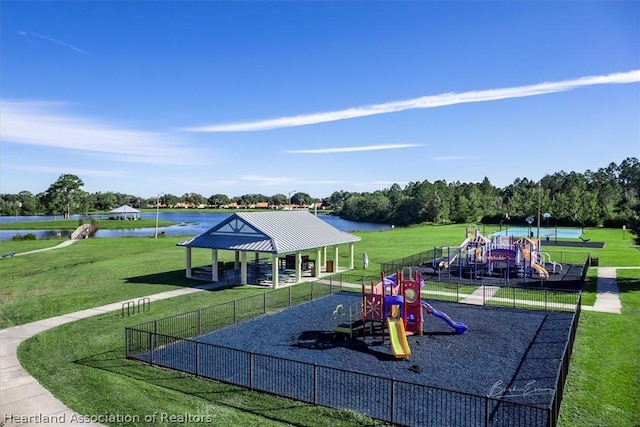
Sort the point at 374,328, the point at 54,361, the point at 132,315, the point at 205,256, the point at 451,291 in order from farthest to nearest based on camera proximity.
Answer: the point at 205,256
the point at 451,291
the point at 132,315
the point at 374,328
the point at 54,361

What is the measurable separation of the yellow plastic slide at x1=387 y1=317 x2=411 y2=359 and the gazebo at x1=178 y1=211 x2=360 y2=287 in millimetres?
11464

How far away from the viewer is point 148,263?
3806 cm

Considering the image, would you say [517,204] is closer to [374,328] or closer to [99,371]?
[374,328]

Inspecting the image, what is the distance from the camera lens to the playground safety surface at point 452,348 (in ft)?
42.0

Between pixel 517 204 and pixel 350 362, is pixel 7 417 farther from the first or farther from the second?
pixel 517 204

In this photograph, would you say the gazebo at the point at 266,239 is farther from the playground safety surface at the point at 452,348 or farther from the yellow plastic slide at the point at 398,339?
the yellow plastic slide at the point at 398,339

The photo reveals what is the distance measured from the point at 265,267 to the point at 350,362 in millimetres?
20312

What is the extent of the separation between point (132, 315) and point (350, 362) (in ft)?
35.4

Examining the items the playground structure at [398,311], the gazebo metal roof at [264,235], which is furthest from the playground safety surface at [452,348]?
the gazebo metal roof at [264,235]

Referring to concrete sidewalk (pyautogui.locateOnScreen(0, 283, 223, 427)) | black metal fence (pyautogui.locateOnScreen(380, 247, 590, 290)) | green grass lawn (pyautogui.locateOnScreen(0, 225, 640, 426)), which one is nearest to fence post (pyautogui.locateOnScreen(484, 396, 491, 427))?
green grass lawn (pyautogui.locateOnScreen(0, 225, 640, 426))

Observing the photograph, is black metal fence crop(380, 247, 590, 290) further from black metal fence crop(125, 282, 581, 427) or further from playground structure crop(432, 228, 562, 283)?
black metal fence crop(125, 282, 581, 427)

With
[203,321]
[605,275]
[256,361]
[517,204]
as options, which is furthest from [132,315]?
[517,204]

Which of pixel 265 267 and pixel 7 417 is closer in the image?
pixel 7 417

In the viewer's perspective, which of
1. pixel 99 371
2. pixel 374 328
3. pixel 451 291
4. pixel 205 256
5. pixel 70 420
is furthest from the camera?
pixel 205 256
